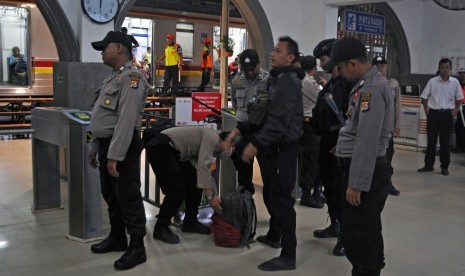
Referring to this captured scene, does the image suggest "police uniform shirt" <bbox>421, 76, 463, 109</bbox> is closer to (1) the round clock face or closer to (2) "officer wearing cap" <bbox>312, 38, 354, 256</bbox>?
(2) "officer wearing cap" <bbox>312, 38, 354, 256</bbox>

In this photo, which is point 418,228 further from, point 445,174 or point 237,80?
point 445,174

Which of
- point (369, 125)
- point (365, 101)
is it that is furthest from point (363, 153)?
point (365, 101)

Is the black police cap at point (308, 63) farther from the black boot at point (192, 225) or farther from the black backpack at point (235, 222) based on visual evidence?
the black boot at point (192, 225)

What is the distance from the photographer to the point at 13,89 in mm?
10414

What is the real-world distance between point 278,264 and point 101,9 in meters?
3.76

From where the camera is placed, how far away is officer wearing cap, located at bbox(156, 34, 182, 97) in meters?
12.0

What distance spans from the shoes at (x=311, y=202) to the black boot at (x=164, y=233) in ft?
5.69

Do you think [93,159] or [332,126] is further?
[332,126]

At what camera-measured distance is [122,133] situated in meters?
3.18

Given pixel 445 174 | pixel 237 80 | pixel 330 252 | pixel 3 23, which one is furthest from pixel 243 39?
pixel 330 252

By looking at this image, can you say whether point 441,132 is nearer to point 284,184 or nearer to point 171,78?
point 284,184

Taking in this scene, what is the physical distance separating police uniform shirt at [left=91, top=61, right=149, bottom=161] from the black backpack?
40.6 inches

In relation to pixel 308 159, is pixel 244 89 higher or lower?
higher

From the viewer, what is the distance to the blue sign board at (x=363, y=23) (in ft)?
30.5
